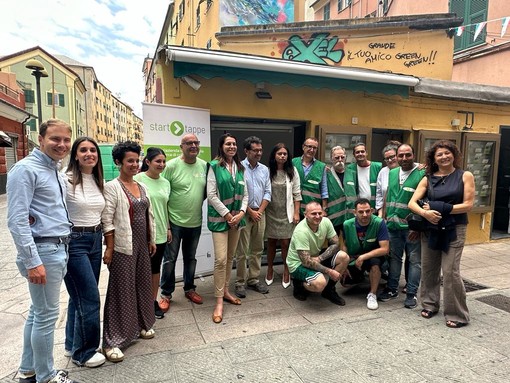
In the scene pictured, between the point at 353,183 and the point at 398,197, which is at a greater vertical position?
the point at 353,183

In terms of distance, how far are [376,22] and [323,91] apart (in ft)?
15.0

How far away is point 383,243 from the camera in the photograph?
12.2ft

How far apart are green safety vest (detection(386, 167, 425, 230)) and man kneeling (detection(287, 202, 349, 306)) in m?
0.75

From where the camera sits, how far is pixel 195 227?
11.7ft

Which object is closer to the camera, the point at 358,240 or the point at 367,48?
the point at 358,240

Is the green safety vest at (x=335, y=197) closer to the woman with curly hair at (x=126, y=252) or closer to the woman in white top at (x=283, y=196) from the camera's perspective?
the woman in white top at (x=283, y=196)

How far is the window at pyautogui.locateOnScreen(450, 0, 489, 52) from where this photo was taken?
1059cm

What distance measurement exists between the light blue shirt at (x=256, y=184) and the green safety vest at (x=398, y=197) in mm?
1489

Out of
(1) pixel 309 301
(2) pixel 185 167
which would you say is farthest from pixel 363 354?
(2) pixel 185 167


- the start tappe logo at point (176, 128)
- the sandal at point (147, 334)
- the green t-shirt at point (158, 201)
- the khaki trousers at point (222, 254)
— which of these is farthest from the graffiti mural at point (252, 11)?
the sandal at point (147, 334)

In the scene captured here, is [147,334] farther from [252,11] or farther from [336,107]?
[252,11]

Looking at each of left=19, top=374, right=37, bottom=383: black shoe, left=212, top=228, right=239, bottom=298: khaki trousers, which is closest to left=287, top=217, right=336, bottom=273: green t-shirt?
left=212, top=228, right=239, bottom=298: khaki trousers

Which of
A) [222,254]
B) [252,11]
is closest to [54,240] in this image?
[222,254]

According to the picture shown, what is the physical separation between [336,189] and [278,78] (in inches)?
67.5
